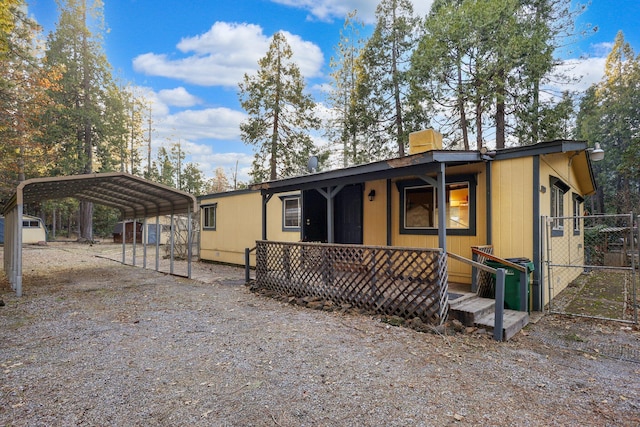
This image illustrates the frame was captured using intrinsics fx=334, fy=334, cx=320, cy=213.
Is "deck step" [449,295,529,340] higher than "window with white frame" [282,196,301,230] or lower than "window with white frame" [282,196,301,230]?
lower

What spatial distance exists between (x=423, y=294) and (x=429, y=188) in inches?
111

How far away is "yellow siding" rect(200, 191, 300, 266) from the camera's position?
34.2 feet

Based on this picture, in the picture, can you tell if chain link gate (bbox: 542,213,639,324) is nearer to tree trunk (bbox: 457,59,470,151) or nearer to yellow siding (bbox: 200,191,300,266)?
tree trunk (bbox: 457,59,470,151)

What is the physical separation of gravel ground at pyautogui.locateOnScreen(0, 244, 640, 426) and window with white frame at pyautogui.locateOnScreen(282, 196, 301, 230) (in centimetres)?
441

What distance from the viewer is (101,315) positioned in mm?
5387

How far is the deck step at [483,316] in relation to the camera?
4.36m

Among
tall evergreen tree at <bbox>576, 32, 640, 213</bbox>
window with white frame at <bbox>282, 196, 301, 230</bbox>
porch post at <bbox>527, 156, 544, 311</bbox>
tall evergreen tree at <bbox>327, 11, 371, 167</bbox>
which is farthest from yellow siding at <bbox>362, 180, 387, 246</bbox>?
tall evergreen tree at <bbox>576, 32, 640, 213</bbox>

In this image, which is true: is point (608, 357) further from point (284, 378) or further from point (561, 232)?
point (561, 232)

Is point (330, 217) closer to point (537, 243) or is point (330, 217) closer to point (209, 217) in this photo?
point (537, 243)

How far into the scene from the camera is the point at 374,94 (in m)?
16.1

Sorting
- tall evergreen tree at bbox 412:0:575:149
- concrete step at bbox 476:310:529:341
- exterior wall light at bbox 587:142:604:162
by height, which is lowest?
concrete step at bbox 476:310:529:341

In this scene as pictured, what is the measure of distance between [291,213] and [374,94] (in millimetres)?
9035

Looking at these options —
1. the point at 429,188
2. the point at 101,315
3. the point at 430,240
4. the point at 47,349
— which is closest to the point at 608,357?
the point at 430,240

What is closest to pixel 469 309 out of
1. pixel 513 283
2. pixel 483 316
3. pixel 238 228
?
pixel 483 316
